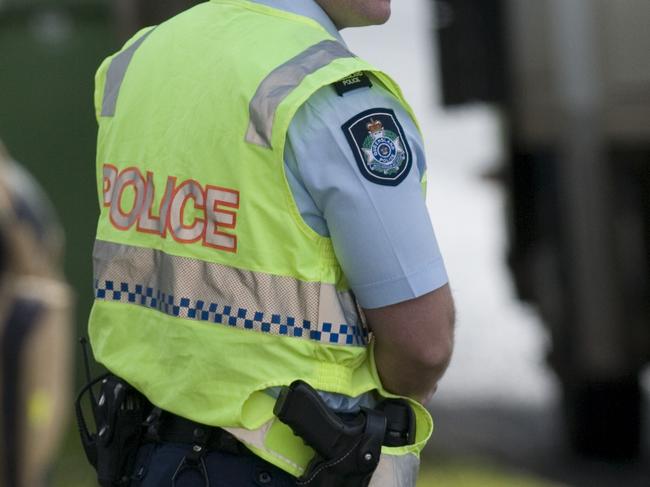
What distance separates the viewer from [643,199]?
7953 mm

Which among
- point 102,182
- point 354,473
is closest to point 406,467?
point 354,473

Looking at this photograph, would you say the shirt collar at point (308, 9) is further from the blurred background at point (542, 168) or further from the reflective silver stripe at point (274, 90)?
the blurred background at point (542, 168)

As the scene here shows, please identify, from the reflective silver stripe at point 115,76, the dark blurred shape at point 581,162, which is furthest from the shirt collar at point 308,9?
the dark blurred shape at point 581,162

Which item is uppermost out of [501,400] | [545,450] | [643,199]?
[643,199]

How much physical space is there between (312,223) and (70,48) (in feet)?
20.4

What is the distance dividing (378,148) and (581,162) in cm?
535

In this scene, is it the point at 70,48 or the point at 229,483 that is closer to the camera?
the point at 229,483

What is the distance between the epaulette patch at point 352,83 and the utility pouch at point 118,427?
0.58 m

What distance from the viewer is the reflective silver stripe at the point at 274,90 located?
237 cm

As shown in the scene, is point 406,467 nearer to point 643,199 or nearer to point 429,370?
point 429,370

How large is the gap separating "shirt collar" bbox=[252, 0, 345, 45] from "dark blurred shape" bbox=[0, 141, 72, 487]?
3.42 meters

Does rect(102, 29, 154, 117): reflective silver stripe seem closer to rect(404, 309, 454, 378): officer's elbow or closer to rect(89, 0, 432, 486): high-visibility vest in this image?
rect(89, 0, 432, 486): high-visibility vest

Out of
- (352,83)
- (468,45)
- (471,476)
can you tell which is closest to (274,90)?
(352,83)

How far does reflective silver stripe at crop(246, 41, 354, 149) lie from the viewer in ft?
7.76
